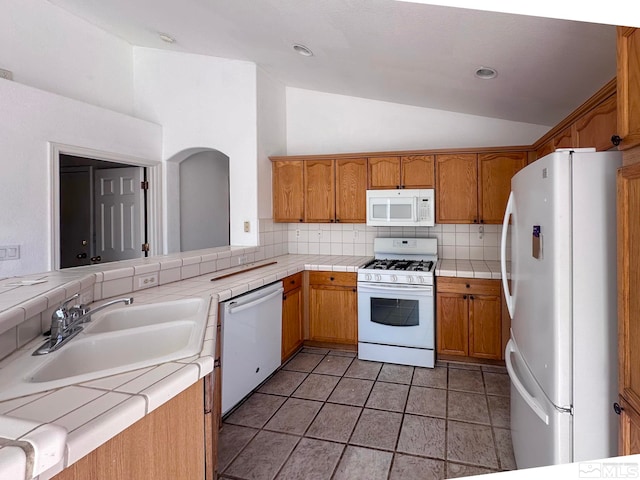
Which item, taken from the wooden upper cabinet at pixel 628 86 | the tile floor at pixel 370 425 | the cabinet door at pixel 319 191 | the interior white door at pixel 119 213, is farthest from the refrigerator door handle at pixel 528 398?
the interior white door at pixel 119 213

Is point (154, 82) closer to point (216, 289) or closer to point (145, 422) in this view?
point (216, 289)

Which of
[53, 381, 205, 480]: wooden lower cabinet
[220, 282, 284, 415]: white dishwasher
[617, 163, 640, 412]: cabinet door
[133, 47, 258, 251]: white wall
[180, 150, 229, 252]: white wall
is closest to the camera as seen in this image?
[53, 381, 205, 480]: wooden lower cabinet

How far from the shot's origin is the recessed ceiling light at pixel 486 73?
2418 mm

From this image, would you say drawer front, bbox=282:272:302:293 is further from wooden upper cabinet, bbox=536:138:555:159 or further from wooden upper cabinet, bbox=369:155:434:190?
wooden upper cabinet, bbox=536:138:555:159

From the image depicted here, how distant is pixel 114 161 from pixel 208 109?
3.41ft

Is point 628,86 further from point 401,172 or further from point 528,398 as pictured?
point 401,172

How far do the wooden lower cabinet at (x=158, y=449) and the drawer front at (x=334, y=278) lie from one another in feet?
7.64

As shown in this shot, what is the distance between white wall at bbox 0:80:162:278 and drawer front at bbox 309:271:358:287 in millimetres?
2229

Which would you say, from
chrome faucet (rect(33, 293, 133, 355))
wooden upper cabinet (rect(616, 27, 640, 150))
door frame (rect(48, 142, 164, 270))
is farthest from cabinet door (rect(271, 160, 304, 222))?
wooden upper cabinet (rect(616, 27, 640, 150))

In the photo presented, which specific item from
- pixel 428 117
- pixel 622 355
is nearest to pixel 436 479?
pixel 622 355

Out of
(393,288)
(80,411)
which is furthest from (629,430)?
(393,288)

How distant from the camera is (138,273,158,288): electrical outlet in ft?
7.38

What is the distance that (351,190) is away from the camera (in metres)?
3.66

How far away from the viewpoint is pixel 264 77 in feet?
11.9
